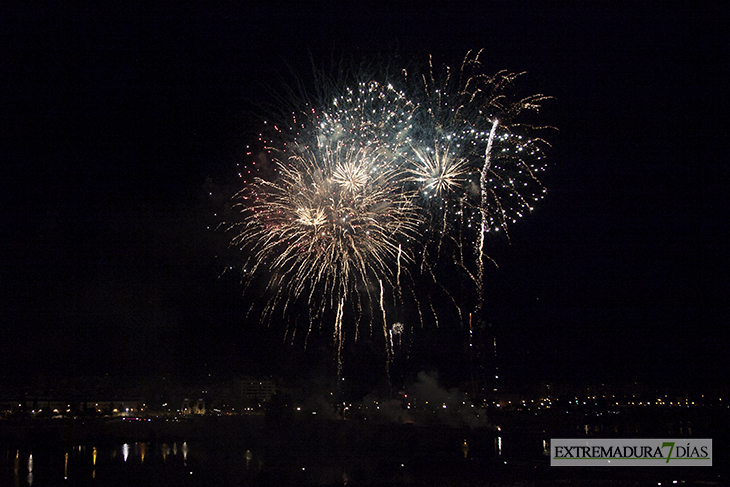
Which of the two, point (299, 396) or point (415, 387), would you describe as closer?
point (299, 396)

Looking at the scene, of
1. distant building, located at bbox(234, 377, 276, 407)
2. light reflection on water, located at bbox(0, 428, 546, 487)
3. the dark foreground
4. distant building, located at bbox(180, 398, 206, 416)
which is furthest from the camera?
distant building, located at bbox(234, 377, 276, 407)

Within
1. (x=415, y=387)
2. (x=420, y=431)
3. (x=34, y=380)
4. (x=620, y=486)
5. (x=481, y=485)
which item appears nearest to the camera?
(x=620, y=486)

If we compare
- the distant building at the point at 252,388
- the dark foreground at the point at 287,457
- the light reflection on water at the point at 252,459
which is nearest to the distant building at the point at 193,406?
the distant building at the point at 252,388

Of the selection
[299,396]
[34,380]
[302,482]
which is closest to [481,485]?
[302,482]

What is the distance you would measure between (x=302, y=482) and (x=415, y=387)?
3313 centimetres

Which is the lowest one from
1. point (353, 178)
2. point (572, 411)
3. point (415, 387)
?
point (572, 411)

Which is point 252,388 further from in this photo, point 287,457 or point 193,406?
point 287,457

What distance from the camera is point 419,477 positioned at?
2006 centimetres

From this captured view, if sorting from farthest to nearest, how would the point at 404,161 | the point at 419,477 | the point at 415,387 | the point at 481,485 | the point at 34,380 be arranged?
the point at 415,387, the point at 34,380, the point at 419,477, the point at 481,485, the point at 404,161

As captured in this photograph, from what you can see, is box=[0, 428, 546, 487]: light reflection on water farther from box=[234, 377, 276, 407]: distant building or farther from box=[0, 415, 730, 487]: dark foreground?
box=[234, 377, 276, 407]: distant building

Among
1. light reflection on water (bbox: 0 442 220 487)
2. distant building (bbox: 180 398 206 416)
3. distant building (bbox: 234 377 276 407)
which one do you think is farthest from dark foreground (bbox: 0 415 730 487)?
distant building (bbox: 234 377 276 407)

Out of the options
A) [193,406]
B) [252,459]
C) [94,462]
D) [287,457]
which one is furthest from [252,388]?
[94,462]

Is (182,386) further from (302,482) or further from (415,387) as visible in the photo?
(302,482)

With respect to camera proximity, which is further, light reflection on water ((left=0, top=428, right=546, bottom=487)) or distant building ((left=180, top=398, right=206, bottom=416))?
distant building ((left=180, top=398, right=206, bottom=416))
